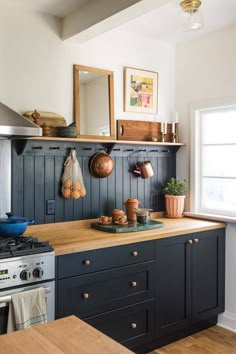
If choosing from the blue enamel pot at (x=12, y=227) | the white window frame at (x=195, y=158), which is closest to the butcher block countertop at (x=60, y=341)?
the blue enamel pot at (x=12, y=227)

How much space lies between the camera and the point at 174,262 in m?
3.05

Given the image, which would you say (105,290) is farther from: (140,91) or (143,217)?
(140,91)

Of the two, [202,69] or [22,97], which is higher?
[202,69]

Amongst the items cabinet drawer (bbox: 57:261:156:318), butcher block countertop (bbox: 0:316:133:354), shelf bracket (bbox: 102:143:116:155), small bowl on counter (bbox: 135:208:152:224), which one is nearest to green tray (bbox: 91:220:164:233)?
small bowl on counter (bbox: 135:208:152:224)

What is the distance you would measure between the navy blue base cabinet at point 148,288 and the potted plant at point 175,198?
1.42 ft

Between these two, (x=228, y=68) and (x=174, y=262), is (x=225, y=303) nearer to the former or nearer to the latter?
(x=174, y=262)

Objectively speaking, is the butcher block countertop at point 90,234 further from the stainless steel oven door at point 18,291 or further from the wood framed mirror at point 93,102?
the wood framed mirror at point 93,102

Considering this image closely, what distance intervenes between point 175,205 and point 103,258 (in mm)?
1237

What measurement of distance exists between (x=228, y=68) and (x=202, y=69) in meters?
0.29

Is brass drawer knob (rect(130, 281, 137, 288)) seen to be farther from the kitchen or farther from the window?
the window

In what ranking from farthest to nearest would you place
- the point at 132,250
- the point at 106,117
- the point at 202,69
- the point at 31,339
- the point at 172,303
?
the point at 202,69, the point at 106,117, the point at 172,303, the point at 132,250, the point at 31,339

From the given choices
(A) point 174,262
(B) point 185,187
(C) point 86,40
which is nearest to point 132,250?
(A) point 174,262

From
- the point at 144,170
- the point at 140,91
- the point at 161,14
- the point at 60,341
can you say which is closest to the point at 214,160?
the point at 144,170

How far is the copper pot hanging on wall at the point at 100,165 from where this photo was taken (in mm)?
3199
